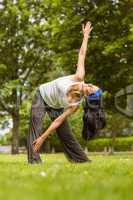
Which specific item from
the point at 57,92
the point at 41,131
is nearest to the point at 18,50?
the point at 41,131

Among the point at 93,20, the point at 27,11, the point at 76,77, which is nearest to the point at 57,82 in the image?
the point at 76,77

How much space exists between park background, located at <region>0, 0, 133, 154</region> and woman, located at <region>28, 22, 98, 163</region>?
Answer: 12.3 metres

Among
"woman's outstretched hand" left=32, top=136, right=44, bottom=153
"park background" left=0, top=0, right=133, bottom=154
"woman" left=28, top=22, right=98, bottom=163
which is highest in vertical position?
"park background" left=0, top=0, right=133, bottom=154

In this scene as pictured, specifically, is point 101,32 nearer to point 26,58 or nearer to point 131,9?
point 131,9

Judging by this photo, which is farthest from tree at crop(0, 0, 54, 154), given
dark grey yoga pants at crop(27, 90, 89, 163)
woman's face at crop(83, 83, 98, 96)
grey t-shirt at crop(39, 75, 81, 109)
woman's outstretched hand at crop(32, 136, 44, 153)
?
woman's face at crop(83, 83, 98, 96)

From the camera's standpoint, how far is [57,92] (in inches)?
448

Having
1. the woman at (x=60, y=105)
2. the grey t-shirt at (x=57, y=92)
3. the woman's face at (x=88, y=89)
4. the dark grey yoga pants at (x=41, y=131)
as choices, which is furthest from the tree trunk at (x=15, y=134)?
the woman's face at (x=88, y=89)

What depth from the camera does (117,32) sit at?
27.3 m

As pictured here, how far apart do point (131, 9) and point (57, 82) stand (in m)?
16.0

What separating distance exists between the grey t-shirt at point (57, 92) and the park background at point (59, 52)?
1271 cm

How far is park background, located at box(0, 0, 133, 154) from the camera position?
27.0 metres

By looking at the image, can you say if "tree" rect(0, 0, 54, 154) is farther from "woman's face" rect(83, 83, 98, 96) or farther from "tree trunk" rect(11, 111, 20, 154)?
"woman's face" rect(83, 83, 98, 96)

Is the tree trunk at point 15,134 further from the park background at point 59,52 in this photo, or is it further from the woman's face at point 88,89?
the woman's face at point 88,89

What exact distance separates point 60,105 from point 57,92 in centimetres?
31
